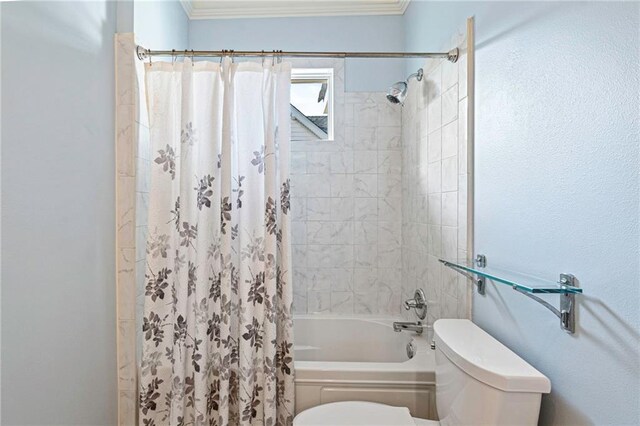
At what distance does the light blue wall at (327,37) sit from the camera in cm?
248

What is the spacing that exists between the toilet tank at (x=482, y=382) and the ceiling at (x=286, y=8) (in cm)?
218

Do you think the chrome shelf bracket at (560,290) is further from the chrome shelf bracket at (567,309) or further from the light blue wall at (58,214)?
the light blue wall at (58,214)

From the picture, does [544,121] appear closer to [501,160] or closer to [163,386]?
[501,160]

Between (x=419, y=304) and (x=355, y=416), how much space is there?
84cm

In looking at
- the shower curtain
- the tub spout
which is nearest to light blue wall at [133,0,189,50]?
the shower curtain

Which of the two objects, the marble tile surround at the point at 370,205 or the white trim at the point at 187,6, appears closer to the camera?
the marble tile surround at the point at 370,205

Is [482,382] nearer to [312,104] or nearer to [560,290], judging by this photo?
[560,290]

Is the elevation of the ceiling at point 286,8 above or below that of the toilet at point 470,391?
above

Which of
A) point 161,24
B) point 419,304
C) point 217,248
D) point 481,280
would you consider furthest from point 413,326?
point 161,24

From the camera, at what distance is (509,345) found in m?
1.14

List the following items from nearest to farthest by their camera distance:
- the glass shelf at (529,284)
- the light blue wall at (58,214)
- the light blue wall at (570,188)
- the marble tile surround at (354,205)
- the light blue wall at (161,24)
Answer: the light blue wall at (570,188) → the glass shelf at (529,284) → the light blue wall at (58,214) → the light blue wall at (161,24) → the marble tile surround at (354,205)

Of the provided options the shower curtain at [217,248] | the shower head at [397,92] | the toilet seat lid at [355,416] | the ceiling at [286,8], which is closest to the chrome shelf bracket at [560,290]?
the toilet seat lid at [355,416]

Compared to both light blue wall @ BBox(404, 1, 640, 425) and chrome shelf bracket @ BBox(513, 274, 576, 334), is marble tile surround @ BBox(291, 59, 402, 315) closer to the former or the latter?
light blue wall @ BBox(404, 1, 640, 425)

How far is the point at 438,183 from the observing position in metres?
1.78
